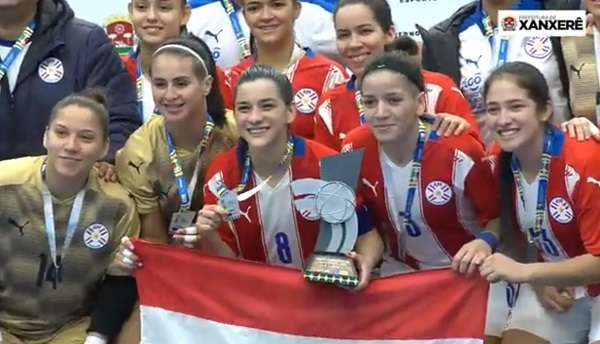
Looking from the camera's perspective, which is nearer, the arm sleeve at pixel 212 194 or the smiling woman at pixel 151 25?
the arm sleeve at pixel 212 194

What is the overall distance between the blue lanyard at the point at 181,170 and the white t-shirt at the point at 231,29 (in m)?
0.78

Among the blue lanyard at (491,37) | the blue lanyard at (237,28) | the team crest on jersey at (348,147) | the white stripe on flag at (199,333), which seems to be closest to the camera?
the white stripe on flag at (199,333)

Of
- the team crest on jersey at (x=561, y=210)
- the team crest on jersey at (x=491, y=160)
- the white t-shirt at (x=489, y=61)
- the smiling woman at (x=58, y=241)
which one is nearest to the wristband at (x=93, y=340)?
the smiling woman at (x=58, y=241)

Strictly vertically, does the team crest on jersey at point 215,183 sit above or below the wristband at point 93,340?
above

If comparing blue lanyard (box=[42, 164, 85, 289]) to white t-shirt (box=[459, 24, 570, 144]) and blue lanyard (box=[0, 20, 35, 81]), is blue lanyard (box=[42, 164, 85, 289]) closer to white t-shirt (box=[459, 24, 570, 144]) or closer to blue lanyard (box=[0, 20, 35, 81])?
blue lanyard (box=[0, 20, 35, 81])

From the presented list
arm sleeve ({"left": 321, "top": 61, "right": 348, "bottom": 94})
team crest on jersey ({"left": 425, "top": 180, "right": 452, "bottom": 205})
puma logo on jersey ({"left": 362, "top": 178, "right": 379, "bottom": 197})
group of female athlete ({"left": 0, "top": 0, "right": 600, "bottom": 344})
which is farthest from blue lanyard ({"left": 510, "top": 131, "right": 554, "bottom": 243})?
arm sleeve ({"left": 321, "top": 61, "right": 348, "bottom": 94})

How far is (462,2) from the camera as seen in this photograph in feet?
15.3

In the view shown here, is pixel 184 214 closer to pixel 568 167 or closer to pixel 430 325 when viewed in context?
pixel 430 325

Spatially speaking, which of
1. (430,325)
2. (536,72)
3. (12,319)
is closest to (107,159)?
(12,319)

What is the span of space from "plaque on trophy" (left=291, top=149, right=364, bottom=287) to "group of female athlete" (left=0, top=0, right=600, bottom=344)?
0.09 meters

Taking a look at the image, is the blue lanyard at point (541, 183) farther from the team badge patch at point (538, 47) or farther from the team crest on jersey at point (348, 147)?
the team badge patch at point (538, 47)

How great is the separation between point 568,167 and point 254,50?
1474 mm

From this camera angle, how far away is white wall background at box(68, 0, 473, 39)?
4699 mm

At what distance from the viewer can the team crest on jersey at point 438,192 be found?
117 inches
